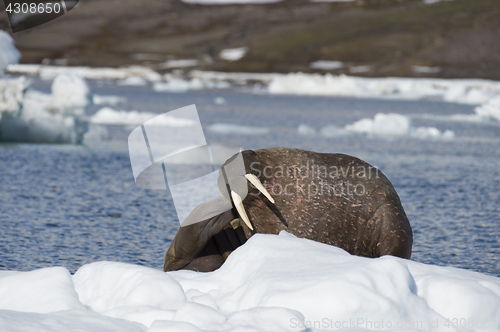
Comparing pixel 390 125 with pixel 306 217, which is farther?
pixel 390 125

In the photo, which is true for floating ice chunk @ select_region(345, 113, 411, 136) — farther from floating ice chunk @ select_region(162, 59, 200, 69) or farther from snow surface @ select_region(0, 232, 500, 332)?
floating ice chunk @ select_region(162, 59, 200, 69)

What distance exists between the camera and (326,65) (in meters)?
97.9

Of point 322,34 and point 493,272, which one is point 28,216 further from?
point 322,34

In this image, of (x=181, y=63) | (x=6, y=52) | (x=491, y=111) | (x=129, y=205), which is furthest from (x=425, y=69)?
(x=129, y=205)

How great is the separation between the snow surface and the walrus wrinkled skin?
1.02 m

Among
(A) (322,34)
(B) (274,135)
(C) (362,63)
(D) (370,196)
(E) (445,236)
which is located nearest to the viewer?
(D) (370,196)

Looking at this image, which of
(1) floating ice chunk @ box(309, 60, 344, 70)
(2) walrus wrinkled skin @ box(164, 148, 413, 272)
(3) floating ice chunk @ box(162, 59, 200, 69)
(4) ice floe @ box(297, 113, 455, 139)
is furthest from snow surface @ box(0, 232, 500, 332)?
(3) floating ice chunk @ box(162, 59, 200, 69)

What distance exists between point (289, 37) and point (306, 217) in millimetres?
111733

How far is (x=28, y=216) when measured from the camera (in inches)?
330

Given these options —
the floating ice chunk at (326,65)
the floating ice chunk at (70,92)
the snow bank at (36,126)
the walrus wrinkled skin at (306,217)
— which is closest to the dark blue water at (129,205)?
the snow bank at (36,126)

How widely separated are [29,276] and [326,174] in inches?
105

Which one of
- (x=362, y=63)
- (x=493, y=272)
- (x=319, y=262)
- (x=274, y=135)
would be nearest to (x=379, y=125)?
(x=274, y=135)

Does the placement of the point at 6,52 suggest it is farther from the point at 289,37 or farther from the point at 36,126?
the point at 289,37

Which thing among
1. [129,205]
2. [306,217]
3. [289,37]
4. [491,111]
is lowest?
[289,37]
